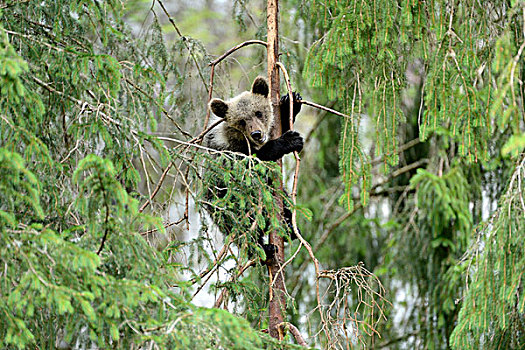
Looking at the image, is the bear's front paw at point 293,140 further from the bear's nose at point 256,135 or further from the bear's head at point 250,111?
the bear's head at point 250,111

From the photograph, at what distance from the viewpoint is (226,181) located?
11.3 ft

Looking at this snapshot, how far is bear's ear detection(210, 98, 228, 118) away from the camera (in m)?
5.05

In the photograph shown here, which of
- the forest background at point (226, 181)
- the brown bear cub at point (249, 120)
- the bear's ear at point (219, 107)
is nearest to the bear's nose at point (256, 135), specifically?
the brown bear cub at point (249, 120)

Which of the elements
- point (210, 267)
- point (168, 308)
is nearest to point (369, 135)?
point (210, 267)

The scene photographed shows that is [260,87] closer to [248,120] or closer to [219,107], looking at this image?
[248,120]

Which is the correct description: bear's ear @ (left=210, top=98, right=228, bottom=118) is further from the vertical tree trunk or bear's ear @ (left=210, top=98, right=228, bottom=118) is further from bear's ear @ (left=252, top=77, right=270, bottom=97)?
the vertical tree trunk

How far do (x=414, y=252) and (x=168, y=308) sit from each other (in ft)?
15.1

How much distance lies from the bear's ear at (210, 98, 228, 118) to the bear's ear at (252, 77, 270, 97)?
0.94ft

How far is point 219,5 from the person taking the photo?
12.6 meters

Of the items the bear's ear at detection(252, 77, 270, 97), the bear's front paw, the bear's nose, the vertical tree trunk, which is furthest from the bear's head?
the vertical tree trunk

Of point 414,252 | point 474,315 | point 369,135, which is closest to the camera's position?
point 474,315

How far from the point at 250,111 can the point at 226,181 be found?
1.96 metres

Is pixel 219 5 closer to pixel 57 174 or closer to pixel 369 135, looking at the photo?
pixel 369 135

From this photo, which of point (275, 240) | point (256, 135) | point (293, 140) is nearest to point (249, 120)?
point (256, 135)
